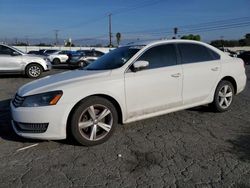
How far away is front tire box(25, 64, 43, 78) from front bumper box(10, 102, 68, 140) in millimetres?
9863

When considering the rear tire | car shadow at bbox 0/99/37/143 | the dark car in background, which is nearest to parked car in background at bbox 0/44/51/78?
car shadow at bbox 0/99/37/143

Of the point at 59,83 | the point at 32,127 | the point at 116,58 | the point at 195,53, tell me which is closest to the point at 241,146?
the point at 195,53

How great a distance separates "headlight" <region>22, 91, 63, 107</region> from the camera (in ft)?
13.9

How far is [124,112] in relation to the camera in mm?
4723

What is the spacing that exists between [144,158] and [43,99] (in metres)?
1.66

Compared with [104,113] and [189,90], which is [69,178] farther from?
[189,90]

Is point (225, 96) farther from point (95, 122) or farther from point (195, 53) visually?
point (95, 122)

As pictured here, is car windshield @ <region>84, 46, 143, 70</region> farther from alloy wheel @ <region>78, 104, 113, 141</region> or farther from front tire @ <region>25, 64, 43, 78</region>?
front tire @ <region>25, 64, 43, 78</region>

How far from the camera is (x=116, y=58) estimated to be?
5.39m

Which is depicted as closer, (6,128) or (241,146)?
(241,146)

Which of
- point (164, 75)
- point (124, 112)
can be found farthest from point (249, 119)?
point (124, 112)

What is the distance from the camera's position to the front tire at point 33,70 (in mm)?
13773

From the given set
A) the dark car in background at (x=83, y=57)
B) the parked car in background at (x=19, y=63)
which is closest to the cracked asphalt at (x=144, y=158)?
the parked car in background at (x=19, y=63)

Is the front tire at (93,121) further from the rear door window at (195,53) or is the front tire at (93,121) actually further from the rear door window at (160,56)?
the rear door window at (195,53)
